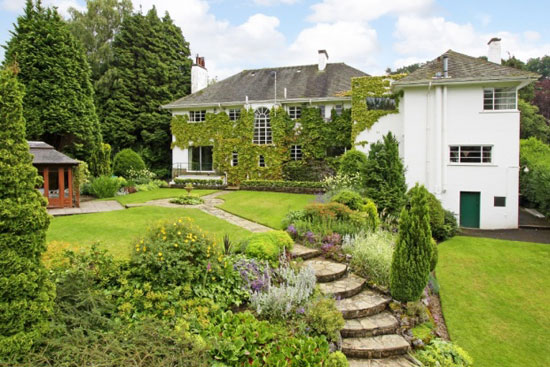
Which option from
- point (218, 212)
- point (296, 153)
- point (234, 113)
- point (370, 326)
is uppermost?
point (234, 113)

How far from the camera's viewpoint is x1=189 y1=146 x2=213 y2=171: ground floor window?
26703mm

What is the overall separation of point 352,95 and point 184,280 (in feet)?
61.1

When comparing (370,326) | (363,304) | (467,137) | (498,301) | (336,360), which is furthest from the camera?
(467,137)

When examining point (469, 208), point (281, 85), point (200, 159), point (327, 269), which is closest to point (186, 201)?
point (327, 269)

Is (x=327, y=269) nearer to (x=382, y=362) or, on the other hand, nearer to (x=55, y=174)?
(x=382, y=362)

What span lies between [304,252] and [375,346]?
124 inches

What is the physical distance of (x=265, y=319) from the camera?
5.43m

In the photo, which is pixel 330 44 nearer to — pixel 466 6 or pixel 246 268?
pixel 466 6

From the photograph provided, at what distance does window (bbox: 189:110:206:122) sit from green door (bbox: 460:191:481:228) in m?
19.5

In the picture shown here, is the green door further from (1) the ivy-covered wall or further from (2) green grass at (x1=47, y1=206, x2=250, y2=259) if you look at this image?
(2) green grass at (x1=47, y1=206, x2=250, y2=259)

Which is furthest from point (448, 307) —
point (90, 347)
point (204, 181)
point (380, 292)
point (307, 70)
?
point (307, 70)

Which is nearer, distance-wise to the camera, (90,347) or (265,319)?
(90,347)

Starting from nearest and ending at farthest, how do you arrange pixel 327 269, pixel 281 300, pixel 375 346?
1. pixel 375 346
2. pixel 281 300
3. pixel 327 269

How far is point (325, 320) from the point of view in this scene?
520 centimetres
